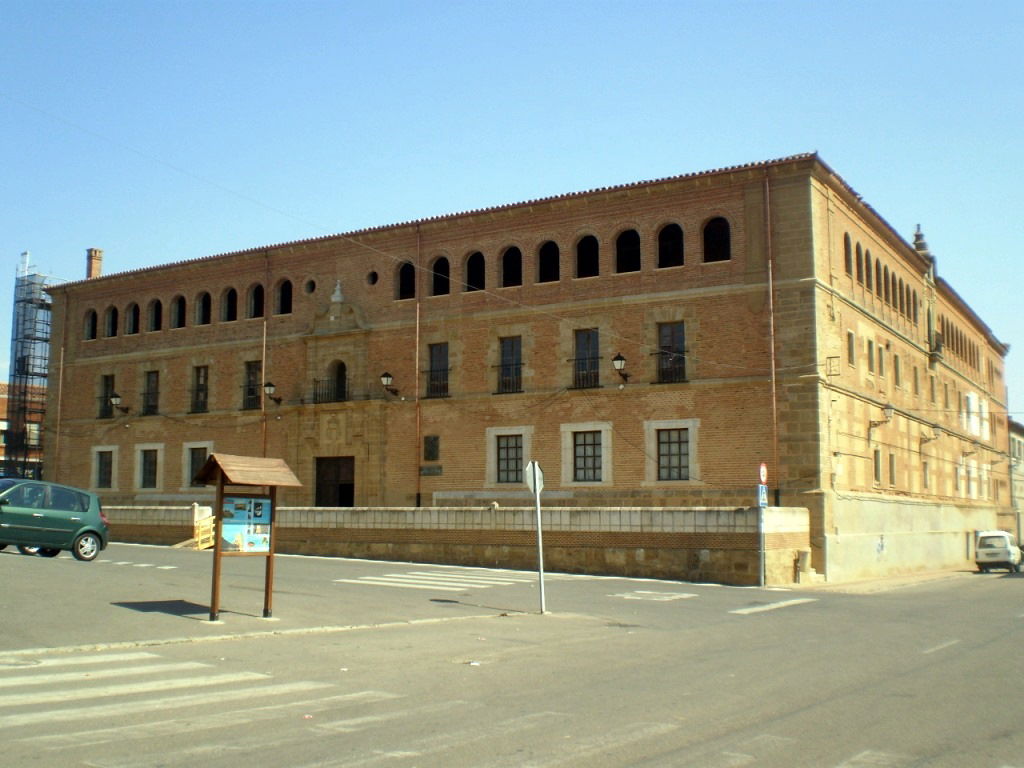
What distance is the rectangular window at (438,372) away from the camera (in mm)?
35844

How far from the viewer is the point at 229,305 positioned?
136ft

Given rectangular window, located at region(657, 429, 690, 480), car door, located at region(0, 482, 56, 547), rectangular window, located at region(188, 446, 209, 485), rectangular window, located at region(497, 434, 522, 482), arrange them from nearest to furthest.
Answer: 1. car door, located at region(0, 482, 56, 547)
2. rectangular window, located at region(657, 429, 690, 480)
3. rectangular window, located at region(497, 434, 522, 482)
4. rectangular window, located at region(188, 446, 209, 485)

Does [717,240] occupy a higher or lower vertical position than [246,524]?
higher

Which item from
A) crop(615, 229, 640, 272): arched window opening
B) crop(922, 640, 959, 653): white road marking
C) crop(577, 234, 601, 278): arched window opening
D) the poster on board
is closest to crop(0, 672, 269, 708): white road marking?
the poster on board

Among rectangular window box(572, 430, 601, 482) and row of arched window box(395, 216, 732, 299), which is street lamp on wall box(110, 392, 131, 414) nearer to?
row of arched window box(395, 216, 732, 299)

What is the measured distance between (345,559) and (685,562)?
9499mm

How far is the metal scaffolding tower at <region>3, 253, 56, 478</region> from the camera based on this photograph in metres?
55.0

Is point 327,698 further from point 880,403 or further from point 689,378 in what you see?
point 880,403

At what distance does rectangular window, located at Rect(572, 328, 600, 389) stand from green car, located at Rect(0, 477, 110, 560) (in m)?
15.5

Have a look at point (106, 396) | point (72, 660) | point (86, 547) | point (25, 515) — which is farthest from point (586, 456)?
point (72, 660)

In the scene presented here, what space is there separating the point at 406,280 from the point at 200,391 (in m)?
10.2

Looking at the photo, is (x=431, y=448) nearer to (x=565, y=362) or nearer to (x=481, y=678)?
(x=565, y=362)

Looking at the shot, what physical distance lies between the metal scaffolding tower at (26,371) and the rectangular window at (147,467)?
15076mm

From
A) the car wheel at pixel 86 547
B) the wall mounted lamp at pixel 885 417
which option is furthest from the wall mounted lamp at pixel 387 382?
the wall mounted lamp at pixel 885 417
